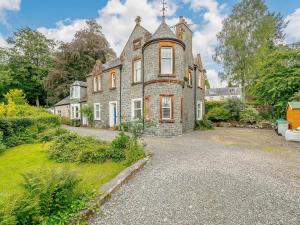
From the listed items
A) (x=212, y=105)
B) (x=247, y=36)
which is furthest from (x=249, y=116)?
(x=247, y=36)

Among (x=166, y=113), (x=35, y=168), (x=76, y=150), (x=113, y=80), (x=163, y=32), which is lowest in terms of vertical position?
(x=35, y=168)

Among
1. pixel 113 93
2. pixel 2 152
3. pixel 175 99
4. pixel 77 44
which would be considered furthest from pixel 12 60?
pixel 175 99

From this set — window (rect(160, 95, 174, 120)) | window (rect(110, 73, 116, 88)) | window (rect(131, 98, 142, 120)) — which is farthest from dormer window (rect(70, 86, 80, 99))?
window (rect(160, 95, 174, 120))

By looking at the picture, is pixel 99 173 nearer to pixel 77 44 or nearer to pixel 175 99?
pixel 175 99

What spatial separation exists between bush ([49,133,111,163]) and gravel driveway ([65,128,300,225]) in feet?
6.94

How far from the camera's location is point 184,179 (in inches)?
206

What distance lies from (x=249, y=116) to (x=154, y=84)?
12470 millimetres

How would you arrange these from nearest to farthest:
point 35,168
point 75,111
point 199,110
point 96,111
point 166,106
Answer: point 35,168 < point 166,106 < point 199,110 < point 96,111 < point 75,111

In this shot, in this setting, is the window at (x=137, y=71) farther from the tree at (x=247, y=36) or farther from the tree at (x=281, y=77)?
the tree at (x=247, y=36)

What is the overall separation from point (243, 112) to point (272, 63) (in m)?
5.71

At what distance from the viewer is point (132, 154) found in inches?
272

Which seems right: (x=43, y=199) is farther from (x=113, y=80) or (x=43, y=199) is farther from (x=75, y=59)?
(x=75, y=59)

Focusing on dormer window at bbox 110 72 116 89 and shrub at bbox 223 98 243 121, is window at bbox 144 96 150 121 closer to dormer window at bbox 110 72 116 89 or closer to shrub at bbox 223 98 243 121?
dormer window at bbox 110 72 116 89

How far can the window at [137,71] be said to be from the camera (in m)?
15.5
